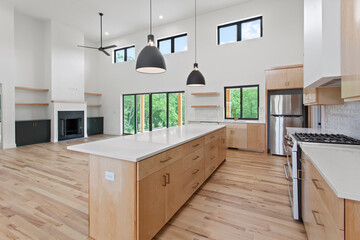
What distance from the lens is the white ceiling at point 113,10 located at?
5527 millimetres

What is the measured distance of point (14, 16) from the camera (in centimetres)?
608

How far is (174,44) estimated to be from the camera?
6.94 m

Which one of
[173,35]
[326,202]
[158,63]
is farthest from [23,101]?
[326,202]

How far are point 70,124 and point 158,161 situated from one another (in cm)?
709

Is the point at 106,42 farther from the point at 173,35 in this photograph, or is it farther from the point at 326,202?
the point at 326,202

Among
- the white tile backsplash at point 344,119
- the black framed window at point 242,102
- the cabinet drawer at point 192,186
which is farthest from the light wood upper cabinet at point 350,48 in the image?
the black framed window at point 242,102

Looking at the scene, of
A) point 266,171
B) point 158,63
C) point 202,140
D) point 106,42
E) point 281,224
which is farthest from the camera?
point 106,42

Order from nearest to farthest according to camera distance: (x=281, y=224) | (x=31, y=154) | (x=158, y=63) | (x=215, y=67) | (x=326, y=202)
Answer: (x=326, y=202)
(x=281, y=224)
(x=158, y=63)
(x=31, y=154)
(x=215, y=67)

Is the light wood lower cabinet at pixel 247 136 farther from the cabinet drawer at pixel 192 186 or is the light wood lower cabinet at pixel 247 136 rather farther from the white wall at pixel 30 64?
the white wall at pixel 30 64

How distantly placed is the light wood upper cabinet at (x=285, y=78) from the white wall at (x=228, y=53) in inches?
21.3

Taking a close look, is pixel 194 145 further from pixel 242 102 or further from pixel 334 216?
pixel 242 102

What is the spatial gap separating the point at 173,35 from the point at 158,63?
5.16 metres

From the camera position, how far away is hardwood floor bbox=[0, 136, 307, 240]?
1.74 meters

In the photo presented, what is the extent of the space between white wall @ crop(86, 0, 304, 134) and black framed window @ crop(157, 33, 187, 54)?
0.19 metres
